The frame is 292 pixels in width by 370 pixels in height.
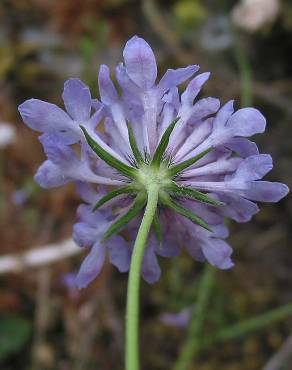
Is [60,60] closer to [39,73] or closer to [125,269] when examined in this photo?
[39,73]

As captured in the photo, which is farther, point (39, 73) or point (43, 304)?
point (39, 73)

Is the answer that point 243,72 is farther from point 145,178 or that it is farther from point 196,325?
point 145,178

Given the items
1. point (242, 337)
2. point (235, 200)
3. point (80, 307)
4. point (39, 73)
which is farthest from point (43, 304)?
point (235, 200)

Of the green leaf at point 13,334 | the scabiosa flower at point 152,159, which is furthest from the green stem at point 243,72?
the scabiosa flower at point 152,159

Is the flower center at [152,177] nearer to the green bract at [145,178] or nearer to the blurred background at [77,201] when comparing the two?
the green bract at [145,178]

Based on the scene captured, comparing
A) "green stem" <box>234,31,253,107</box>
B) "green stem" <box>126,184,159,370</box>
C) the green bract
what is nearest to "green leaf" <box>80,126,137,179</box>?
the green bract

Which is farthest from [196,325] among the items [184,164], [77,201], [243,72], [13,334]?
[184,164]
